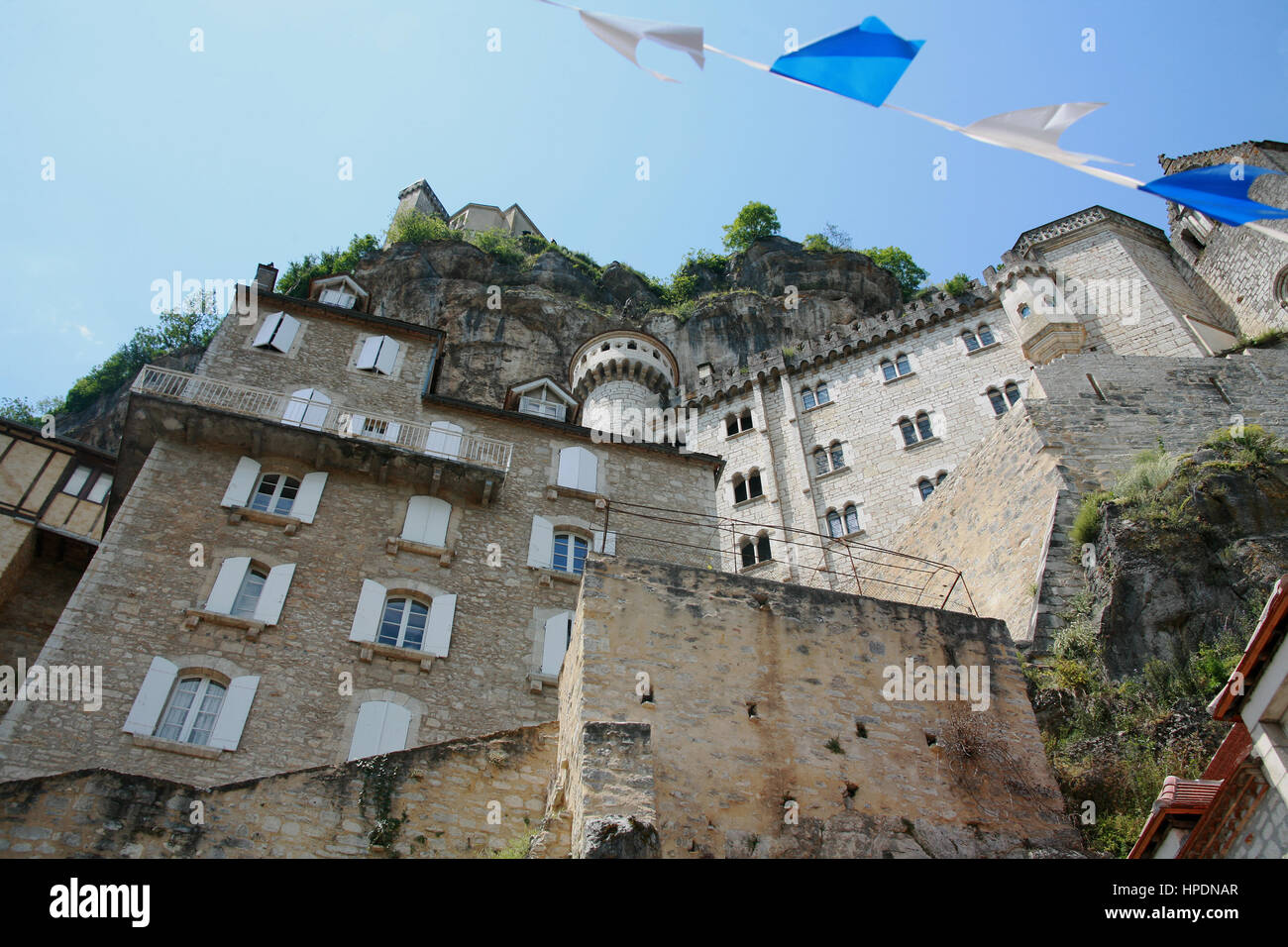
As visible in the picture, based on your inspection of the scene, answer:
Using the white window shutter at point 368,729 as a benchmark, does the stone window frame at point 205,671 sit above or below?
above

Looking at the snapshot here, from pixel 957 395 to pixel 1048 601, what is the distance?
18540 mm

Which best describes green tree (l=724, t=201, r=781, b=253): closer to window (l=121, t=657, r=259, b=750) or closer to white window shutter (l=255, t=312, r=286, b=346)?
white window shutter (l=255, t=312, r=286, b=346)

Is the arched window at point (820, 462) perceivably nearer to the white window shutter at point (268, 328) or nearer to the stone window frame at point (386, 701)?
the white window shutter at point (268, 328)

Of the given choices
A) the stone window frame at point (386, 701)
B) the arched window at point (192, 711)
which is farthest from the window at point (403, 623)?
the arched window at point (192, 711)

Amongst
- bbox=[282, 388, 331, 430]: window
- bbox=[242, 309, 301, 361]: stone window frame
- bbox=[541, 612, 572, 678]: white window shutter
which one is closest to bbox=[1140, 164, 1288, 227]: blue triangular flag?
bbox=[541, 612, 572, 678]: white window shutter

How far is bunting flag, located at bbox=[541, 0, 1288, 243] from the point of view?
22.1 feet

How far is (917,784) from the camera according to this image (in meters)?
9.98

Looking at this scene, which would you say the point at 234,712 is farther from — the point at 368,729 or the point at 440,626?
the point at 440,626

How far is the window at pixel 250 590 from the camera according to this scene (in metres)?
14.0

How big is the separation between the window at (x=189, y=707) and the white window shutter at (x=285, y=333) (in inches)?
314

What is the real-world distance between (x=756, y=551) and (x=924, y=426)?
23.1 feet
